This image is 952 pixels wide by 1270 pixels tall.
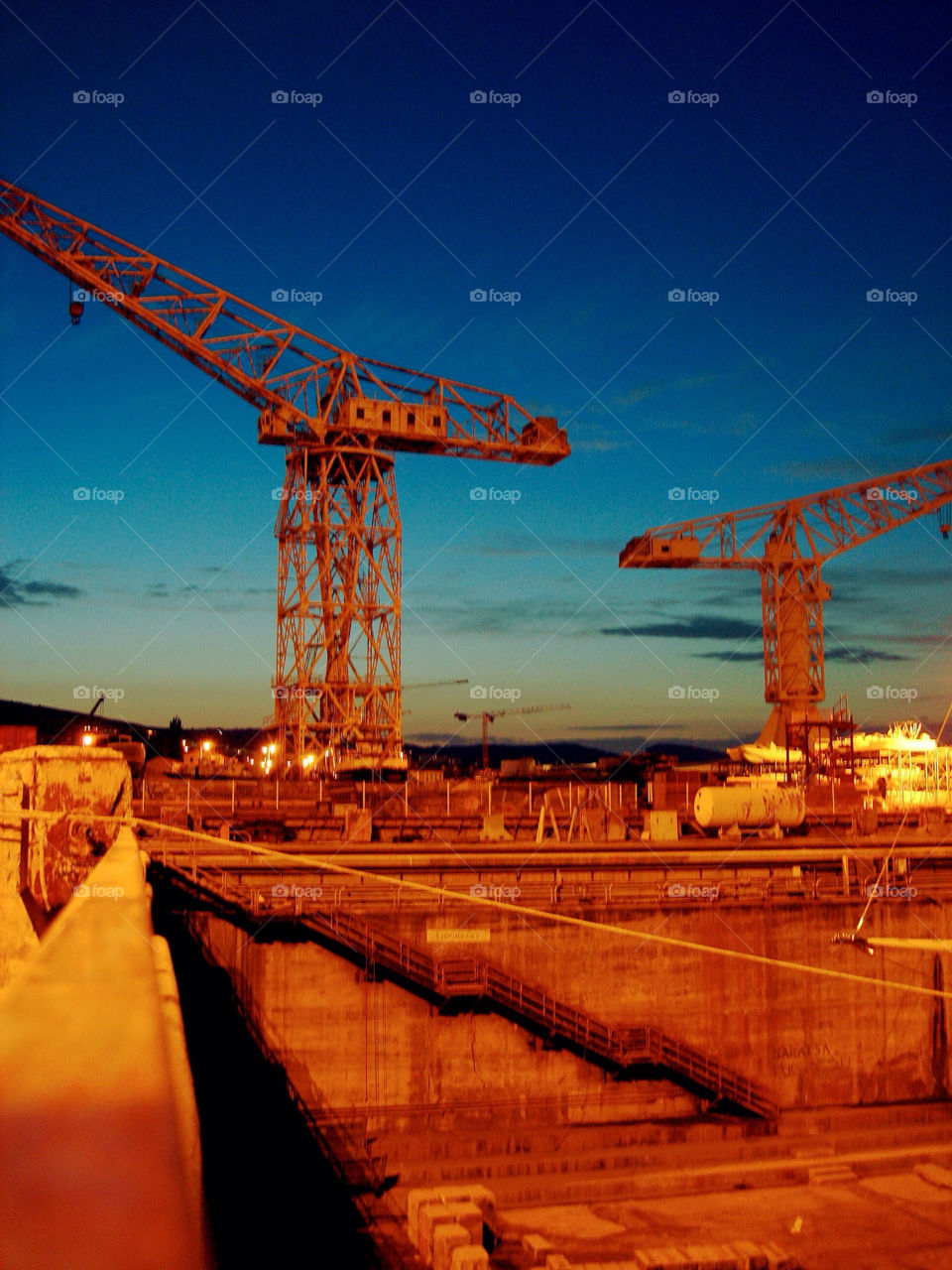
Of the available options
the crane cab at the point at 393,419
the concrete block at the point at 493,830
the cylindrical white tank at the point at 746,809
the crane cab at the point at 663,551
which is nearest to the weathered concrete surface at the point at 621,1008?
the cylindrical white tank at the point at 746,809

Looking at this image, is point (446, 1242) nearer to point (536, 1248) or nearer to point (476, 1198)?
point (536, 1248)

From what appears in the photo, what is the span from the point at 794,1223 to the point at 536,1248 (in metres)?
4.60

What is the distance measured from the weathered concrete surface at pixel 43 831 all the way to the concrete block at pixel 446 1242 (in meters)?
9.33

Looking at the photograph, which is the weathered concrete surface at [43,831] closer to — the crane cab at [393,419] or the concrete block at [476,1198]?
the concrete block at [476,1198]

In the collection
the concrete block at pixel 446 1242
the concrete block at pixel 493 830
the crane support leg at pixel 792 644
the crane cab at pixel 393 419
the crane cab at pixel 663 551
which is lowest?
the concrete block at pixel 446 1242

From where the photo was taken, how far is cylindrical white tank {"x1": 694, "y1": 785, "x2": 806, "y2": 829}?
3192cm

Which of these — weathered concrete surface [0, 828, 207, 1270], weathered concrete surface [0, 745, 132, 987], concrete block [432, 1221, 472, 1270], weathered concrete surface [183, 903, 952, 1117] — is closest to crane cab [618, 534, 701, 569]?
weathered concrete surface [183, 903, 952, 1117]

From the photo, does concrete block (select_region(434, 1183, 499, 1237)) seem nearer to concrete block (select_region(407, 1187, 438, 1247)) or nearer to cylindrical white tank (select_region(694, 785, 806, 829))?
concrete block (select_region(407, 1187, 438, 1247))

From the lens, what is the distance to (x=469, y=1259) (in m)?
12.9

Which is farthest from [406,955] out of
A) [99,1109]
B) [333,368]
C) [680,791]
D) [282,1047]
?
[333,368]

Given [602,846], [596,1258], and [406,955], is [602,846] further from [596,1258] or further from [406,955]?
[596,1258]

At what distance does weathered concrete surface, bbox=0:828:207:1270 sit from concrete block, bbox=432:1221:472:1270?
13.6 meters

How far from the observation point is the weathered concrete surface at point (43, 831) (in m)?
6.89

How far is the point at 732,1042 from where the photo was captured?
868 inches
